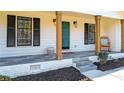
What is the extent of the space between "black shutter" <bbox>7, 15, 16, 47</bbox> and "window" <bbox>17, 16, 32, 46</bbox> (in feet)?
1.14

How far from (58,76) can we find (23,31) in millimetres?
3730

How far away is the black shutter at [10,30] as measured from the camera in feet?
34.0

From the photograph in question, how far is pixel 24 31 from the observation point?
11.1 m

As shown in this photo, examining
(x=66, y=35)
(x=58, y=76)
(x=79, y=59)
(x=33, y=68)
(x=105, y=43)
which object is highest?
(x=66, y=35)

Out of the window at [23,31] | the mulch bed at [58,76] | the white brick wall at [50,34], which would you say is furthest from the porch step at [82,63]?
the window at [23,31]

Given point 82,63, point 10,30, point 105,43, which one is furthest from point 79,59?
point 105,43

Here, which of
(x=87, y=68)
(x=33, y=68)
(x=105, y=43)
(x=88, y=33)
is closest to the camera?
(x=33, y=68)

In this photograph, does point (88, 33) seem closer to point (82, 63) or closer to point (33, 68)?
point (82, 63)

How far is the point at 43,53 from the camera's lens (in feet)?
39.7

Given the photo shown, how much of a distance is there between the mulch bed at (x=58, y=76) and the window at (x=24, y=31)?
2786 millimetres

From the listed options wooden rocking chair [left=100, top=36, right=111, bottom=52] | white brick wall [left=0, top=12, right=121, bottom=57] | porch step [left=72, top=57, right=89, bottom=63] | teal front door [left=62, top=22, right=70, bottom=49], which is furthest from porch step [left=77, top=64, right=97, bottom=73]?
wooden rocking chair [left=100, top=36, right=111, bottom=52]

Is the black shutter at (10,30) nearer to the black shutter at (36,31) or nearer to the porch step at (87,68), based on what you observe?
the black shutter at (36,31)

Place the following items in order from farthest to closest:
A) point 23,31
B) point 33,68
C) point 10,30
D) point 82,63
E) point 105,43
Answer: point 105,43
point 23,31
point 82,63
point 10,30
point 33,68
